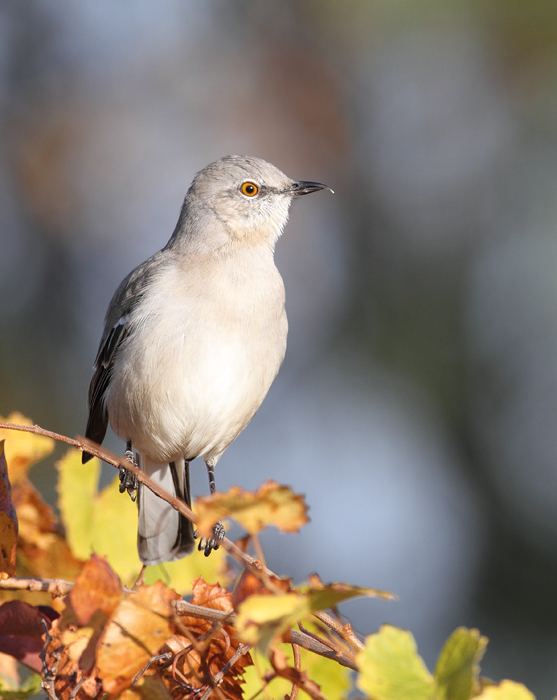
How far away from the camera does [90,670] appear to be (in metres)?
1.52

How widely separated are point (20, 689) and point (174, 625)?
763mm

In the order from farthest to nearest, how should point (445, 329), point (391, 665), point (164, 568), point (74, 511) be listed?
point (445, 329) → point (164, 568) → point (74, 511) → point (391, 665)

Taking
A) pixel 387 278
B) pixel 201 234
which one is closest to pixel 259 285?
pixel 201 234

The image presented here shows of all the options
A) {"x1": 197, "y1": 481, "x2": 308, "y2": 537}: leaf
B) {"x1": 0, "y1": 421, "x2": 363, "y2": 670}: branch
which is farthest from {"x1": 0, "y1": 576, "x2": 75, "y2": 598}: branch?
{"x1": 197, "y1": 481, "x2": 308, "y2": 537}: leaf

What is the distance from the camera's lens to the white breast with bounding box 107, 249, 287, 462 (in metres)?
3.83

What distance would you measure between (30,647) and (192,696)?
1.58 ft

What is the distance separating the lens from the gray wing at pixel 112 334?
4.31 m

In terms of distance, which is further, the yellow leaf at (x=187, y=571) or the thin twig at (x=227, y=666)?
the yellow leaf at (x=187, y=571)

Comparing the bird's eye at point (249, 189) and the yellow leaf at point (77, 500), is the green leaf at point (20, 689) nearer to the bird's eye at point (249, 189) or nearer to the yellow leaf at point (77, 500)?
the yellow leaf at point (77, 500)

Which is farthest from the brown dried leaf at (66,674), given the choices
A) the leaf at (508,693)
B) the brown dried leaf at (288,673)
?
the leaf at (508,693)

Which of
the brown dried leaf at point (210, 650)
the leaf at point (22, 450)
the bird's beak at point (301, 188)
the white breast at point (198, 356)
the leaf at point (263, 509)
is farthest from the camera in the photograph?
the bird's beak at point (301, 188)

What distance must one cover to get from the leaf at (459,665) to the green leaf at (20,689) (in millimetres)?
1184

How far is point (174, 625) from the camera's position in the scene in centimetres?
147

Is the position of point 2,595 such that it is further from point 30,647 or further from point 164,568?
point 164,568
